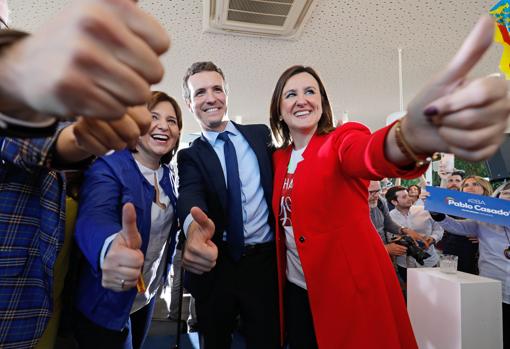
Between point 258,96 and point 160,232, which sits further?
point 258,96

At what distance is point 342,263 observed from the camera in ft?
4.14

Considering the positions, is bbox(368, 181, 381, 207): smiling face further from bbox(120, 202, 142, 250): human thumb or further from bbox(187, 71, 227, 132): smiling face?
bbox(120, 202, 142, 250): human thumb

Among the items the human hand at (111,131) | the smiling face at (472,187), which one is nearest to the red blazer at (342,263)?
the human hand at (111,131)

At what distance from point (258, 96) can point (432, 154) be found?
4536mm

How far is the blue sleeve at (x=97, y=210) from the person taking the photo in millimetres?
977

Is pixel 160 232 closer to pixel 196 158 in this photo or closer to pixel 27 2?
pixel 196 158

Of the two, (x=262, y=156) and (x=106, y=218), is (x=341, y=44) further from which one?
(x=106, y=218)

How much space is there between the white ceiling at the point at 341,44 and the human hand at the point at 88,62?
2.56 meters

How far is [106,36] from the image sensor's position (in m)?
0.38

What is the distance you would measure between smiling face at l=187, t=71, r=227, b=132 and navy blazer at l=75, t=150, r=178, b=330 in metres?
0.47

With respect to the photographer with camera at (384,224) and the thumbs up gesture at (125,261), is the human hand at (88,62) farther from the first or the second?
the photographer with camera at (384,224)

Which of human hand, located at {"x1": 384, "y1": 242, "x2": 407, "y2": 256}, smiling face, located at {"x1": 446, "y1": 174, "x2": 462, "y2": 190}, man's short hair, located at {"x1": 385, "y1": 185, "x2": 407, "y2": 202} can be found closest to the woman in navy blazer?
human hand, located at {"x1": 384, "y1": 242, "x2": 407, "y2": 256}

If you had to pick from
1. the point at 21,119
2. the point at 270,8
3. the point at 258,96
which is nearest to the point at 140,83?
the point at 21,119

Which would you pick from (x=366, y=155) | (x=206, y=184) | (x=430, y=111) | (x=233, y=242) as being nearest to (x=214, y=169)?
(x=206, y=184)
